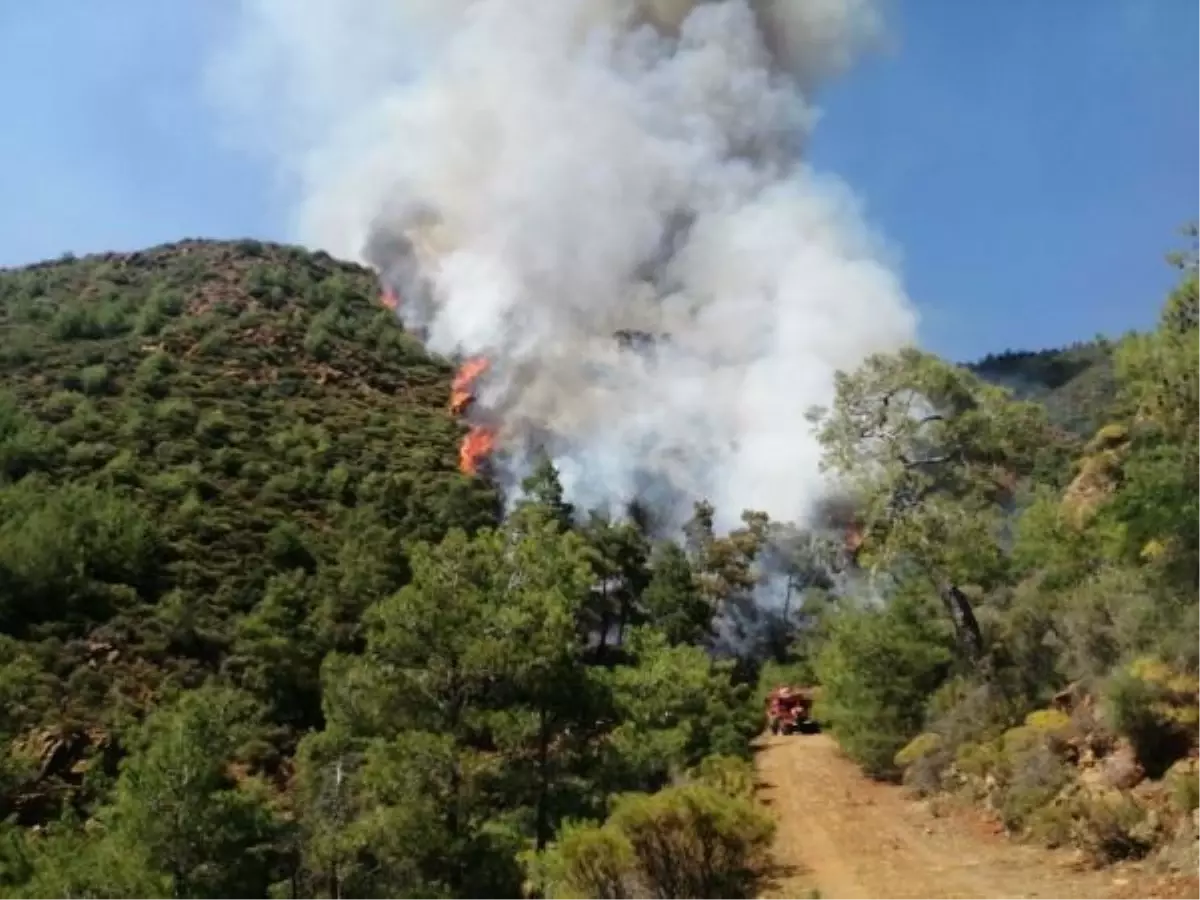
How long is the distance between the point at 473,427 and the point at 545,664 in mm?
54549

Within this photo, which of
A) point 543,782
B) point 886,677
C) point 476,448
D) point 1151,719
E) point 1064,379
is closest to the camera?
point 1151,719

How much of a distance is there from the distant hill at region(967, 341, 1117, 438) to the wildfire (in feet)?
96.1

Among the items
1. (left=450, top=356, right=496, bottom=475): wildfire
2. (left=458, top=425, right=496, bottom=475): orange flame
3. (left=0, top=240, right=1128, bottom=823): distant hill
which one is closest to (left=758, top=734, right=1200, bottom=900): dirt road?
(left=0, top=240, right=1128, bottom=823): distant hill

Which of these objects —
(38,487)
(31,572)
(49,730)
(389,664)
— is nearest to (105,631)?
(31,572)

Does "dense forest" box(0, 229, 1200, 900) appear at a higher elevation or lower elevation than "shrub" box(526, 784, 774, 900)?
higher

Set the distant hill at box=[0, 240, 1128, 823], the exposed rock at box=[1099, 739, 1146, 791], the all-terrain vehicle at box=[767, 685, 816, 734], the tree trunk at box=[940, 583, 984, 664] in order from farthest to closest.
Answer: the all-terrain vehicle at box=[767, 685, 816, 734] < the distant hill at box=[0, 240, 1128, 823] < the tree trunk at box=[940, 583, 984, 664] < the exposed rock at box=[1099, 739, 1146, 791]

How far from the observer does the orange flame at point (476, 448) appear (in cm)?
6328

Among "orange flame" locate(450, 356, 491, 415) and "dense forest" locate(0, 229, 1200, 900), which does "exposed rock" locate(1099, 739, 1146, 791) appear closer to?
"dense forest" locate(0, 229, 1200, 900)

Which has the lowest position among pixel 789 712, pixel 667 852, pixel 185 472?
pixel 667 852

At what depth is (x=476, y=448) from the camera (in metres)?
66.1

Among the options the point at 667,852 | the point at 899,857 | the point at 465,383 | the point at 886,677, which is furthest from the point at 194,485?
the point at 667,852

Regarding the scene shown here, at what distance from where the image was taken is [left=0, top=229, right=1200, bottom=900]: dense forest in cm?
1521

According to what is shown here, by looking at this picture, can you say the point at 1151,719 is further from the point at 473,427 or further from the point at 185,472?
the point at 473,427

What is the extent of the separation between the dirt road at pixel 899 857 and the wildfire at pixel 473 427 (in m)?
41.4
